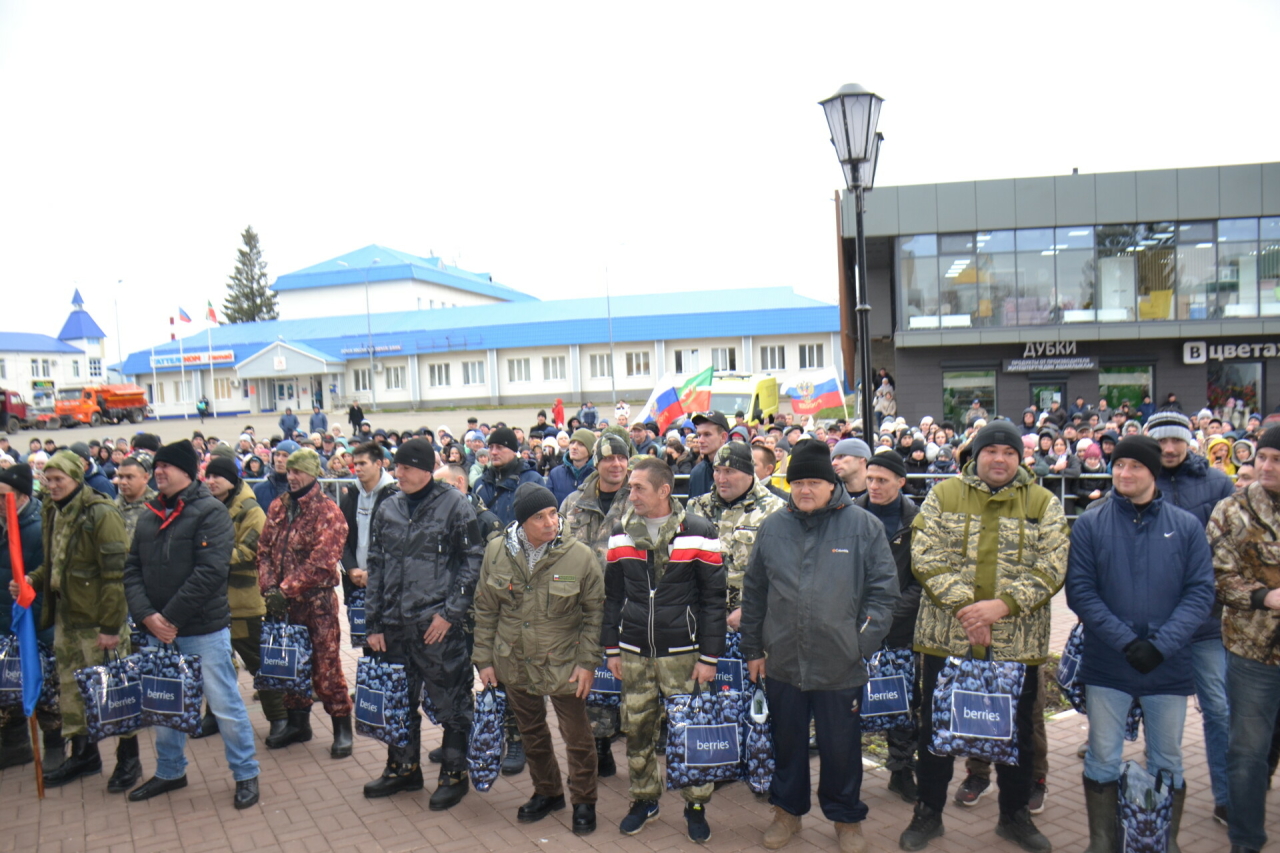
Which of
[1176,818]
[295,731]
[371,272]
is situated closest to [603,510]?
[295,731]

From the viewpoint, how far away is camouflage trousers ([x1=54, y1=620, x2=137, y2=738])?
529 cm

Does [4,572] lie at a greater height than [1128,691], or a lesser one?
greater

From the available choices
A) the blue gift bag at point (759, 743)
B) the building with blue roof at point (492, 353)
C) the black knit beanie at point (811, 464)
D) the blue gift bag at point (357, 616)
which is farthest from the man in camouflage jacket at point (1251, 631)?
the building with blue roof at point (492, 353)

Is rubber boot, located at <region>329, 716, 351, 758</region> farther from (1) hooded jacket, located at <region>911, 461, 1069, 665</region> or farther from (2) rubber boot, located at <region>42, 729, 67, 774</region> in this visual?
(1) hooded jacket, located at <region>911, 461, 1069, 665</region>

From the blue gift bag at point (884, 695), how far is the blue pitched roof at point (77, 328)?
89.8 meters

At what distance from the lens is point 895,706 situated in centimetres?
441

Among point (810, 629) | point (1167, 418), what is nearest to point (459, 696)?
point (810, 629)

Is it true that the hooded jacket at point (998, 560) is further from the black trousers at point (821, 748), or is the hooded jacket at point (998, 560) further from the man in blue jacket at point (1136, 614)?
the black trousers at point (821, 748)

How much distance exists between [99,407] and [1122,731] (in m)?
52.7

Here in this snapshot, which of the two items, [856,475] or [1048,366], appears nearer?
[856,475]

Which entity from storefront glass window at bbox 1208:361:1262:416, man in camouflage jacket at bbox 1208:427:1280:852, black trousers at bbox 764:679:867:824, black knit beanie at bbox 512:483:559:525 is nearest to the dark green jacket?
black knit beanie at bbox 512:483:559:525

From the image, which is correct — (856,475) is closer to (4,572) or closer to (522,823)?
(522,823)

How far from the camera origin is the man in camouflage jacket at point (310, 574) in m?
5.48

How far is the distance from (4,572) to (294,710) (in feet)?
6.91
